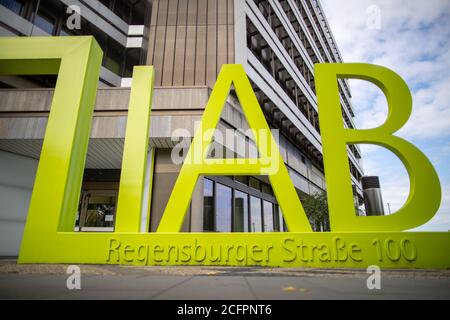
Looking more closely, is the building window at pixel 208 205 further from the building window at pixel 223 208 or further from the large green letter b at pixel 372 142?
the large green letter b at pixel 372 142

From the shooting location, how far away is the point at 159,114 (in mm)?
9445

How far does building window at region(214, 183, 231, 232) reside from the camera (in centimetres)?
1082

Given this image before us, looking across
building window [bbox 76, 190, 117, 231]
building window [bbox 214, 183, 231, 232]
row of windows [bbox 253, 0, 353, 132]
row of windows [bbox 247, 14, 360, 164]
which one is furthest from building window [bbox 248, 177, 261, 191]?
row of windows [bbox 253, 0, 353, 132]

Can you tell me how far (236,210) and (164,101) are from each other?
250 inches

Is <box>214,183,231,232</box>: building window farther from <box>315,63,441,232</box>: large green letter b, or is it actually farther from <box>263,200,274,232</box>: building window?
<box>315,63,441,232</box>: large green letter b

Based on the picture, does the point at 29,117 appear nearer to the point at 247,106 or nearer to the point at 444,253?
the point at 247,106

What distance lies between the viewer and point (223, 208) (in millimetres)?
11227

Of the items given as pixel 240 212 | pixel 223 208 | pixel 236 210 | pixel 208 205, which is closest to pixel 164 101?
pixel 208 205

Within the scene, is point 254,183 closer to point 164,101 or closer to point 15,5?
point 164,101

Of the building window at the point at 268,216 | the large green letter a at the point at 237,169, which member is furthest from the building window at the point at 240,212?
the large green letter a at the point at 237,169

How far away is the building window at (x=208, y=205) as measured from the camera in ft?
33.1

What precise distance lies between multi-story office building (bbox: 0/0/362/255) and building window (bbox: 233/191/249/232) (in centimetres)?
5

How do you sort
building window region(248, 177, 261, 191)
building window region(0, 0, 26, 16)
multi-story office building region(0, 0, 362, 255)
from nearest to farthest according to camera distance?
multi-story office building region(0, 0, 362, 255) < building window region(0, 0, 26, 16) < building window region(248, 177, 261, 191)

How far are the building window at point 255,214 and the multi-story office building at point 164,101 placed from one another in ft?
0.19
